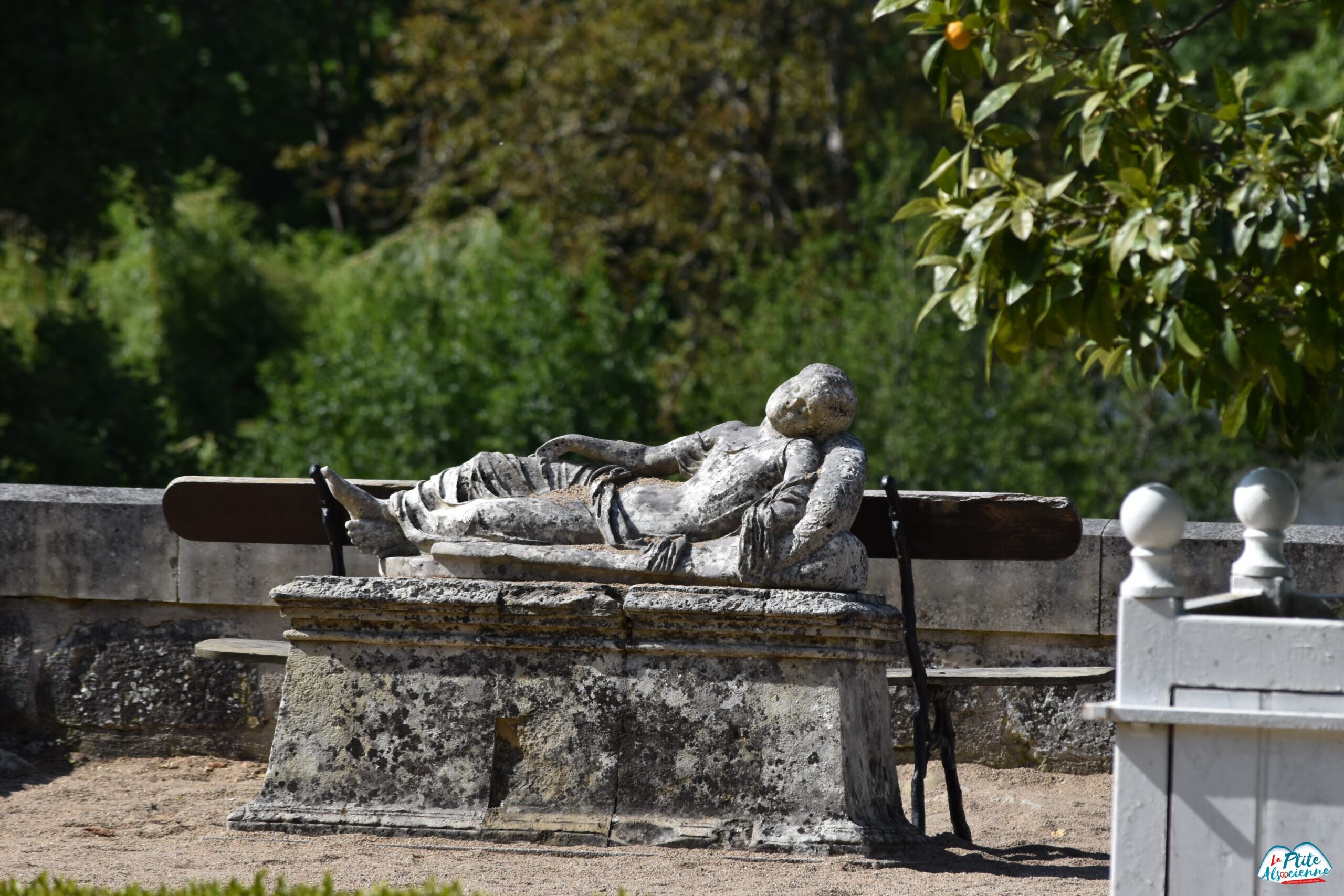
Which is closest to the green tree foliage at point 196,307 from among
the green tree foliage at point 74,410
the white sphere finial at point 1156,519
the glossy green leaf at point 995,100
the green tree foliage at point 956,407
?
the green tree foliage at point 74,410

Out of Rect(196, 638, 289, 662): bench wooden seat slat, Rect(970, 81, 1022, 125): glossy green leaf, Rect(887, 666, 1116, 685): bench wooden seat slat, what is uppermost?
Rect(970, 81, 1022, 125): glossy green leaf

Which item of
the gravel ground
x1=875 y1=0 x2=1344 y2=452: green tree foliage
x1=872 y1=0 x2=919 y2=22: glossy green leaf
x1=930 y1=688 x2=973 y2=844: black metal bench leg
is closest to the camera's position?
x1=875 y1=0 x2=1344 y2=452: green tree foliage

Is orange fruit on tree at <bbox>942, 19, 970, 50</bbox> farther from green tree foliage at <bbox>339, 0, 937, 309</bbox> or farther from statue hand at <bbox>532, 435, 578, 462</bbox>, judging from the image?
green tree foliage at <bbox>339, 0, 937, 309</bbox>

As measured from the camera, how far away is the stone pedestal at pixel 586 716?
13.7ft

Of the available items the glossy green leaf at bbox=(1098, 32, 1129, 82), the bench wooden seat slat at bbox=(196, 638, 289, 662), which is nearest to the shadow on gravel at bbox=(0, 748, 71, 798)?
the bench wooden seat slat at bbox=(196, 638, 289, 662)

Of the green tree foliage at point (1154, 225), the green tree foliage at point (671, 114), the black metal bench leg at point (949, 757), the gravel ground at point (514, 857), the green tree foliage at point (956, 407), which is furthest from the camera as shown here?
the green tree foliage at point (671, 114)

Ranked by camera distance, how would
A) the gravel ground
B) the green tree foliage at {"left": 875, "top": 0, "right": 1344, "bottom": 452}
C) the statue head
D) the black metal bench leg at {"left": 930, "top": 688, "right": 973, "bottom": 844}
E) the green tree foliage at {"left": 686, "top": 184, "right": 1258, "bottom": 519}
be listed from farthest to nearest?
the green tree foliage at {"left": 686, "top": 184, "right": 1258, "bottom": 519}, the black metal bench leg at {"left": 930, "top": 688, "right": 973, "bottom": 844}, the statue head, the gravel ground, the green tree foliage at {"left": 875, "top": 0, "right": 1344, "bottom": 452}

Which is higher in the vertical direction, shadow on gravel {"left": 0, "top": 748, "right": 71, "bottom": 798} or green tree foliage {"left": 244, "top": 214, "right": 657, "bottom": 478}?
green tree foliage {"left": 244, "top": 214, "right": 657, "bottom": 478}

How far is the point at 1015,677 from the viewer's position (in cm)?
458

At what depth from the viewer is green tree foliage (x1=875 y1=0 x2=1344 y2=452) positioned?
3.42 meters

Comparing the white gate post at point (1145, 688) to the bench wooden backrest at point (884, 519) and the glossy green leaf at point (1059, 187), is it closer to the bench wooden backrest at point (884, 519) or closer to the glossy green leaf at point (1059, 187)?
the glossy green leaf at point (1059, 187)

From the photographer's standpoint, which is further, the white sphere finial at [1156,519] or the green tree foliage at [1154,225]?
the green tree foliage at [1154,225]

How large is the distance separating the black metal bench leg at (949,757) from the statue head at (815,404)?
898 millimetres

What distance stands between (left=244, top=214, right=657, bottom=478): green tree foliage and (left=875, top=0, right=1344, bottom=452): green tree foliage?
7.87 m
